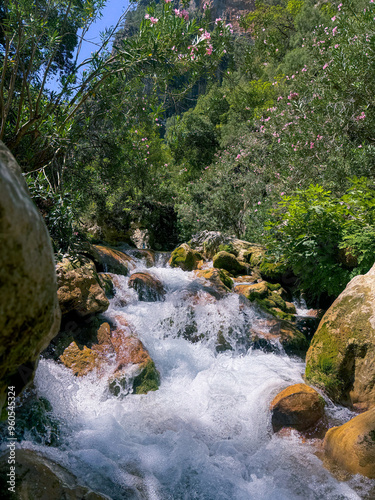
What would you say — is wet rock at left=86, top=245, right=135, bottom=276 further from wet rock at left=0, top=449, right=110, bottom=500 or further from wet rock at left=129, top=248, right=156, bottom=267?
wet rock at left=0, top=449, right=110, bottom=500

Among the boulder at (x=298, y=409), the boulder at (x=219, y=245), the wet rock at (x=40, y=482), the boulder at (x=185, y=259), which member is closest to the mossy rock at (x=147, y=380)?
the boulder at (x=298, y=409)

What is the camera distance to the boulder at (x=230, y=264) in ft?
31.8

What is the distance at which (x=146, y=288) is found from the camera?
7465 mm

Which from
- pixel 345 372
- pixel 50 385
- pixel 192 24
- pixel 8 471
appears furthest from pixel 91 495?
pixel 192 24

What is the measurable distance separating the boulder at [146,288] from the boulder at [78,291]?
201 cm

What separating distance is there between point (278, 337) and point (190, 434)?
3.15 m

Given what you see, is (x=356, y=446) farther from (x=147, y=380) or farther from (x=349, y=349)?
(x=147, y=380)

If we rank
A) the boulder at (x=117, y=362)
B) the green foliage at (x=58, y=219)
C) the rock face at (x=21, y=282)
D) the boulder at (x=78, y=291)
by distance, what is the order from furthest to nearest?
the boulder at (x=78, y=291), the boulder at (x=117, y=362), the green foliage at (x=58, y=219), the rock face at (x=21, y=282)

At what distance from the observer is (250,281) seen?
9094 mm

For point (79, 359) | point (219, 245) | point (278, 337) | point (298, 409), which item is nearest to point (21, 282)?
point (298, 409)

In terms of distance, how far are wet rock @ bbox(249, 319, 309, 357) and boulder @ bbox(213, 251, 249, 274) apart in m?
3.07

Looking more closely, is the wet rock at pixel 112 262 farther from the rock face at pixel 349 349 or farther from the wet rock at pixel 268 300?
the rock face at pixel 349 349

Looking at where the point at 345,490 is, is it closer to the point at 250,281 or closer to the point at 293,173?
the point at 250,281

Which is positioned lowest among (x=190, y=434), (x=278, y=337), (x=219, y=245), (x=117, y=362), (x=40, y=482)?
(x=190, y=434)
